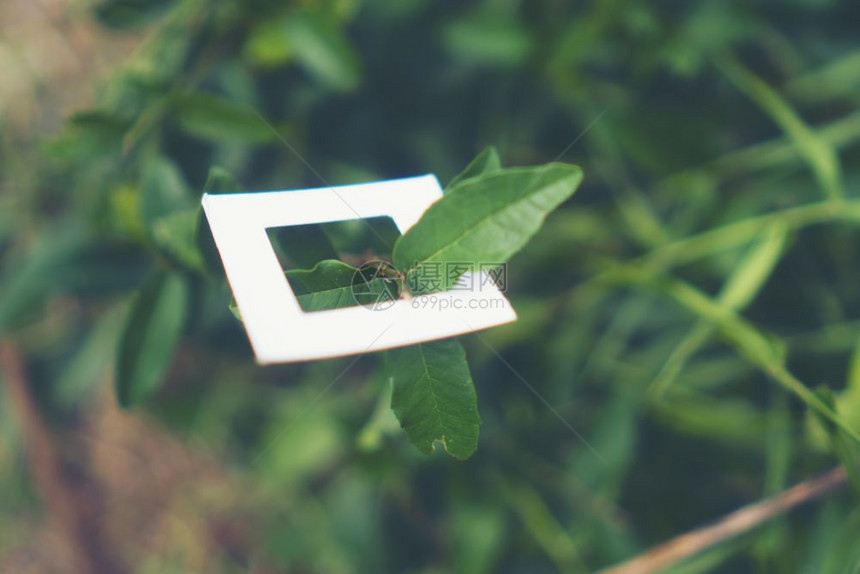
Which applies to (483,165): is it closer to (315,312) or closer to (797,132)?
(315,312)

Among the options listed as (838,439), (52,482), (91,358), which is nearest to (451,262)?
(838,439)

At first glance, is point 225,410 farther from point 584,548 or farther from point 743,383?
point 743,383

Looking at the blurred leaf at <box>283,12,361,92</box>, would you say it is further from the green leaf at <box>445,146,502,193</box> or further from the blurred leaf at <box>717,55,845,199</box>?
the blurred leaf at <box>717,55,845,199</box>

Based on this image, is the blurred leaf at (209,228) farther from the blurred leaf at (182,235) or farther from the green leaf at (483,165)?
the green leaf at (483,165)

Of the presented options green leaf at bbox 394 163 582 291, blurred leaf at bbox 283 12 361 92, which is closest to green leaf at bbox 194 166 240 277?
green leaf at bbox 394 163 582 291

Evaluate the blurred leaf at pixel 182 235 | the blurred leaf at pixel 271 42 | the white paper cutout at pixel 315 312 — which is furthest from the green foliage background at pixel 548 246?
the white paper cutout at pixel 315 312

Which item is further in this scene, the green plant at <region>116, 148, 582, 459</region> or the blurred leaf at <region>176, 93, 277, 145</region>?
the blurred leaf at <region>176, 93, 277, 145</region>

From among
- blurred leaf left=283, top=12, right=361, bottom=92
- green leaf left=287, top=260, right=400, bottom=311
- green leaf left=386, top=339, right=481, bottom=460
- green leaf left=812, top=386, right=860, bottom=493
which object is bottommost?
green leaf left=812, top=386, right=860, bottom=493
